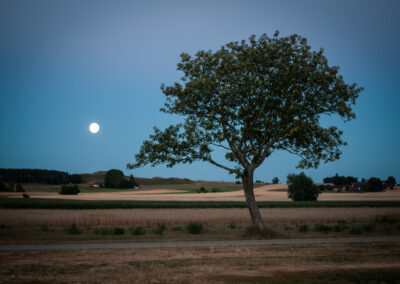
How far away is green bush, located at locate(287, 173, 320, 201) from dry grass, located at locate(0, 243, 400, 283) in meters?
68.5

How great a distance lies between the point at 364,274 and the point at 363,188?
13655 centimetres

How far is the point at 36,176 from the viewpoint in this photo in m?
139

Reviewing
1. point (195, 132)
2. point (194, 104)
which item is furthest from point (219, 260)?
point (194, 104)

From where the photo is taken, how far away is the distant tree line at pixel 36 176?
A: 125375 mm

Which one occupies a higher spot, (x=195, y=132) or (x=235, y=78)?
(x=235, y=78)

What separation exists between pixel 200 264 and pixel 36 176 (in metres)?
139

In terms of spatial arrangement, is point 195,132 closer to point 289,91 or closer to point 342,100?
point 289,91

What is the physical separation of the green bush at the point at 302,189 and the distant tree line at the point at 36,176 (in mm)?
89893

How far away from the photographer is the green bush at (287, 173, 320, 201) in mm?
85500

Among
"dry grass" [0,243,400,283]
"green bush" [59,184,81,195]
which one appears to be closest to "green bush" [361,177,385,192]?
"green bush" [59,184,81,195]

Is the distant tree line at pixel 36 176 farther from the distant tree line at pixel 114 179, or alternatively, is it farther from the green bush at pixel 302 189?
the green bush at pixel 302 189

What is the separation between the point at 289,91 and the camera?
2462 cm

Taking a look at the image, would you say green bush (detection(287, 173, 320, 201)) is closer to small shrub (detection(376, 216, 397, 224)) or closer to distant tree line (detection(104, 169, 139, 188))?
small shrub (detection(376, 216, 397, 224))

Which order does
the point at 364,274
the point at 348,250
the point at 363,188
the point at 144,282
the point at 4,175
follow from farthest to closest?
the point at 363,188, the point at 4,175, the point at 348,250, the point at 364,274, the point at 144,282
